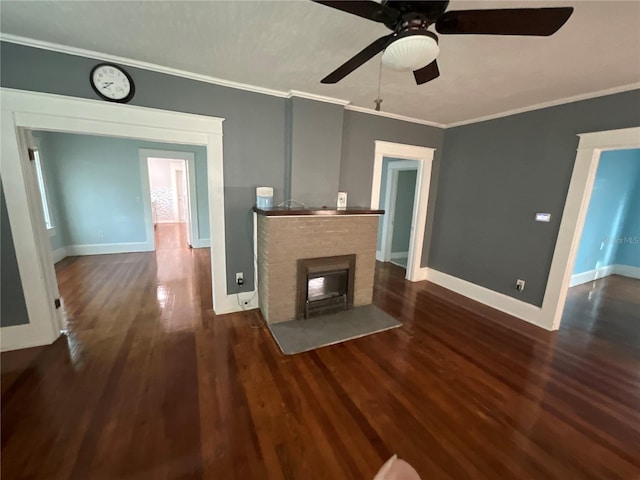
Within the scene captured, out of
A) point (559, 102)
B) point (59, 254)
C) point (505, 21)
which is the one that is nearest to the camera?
point (505, 21)

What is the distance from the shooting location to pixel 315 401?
6.18 feet

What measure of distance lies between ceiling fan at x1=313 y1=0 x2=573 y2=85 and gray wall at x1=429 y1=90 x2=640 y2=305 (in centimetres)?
233

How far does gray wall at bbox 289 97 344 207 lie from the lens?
2.93 m

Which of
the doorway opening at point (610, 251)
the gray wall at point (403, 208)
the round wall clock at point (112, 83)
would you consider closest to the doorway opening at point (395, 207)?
the gray wall at point (403, 208)

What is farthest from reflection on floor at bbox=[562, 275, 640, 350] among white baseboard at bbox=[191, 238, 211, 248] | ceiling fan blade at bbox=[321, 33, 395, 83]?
white baseboard at bbox=[191, 238, 211, 248]

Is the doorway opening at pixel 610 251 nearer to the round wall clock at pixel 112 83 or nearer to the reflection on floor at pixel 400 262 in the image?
the reflection on floor at pixel 400 262

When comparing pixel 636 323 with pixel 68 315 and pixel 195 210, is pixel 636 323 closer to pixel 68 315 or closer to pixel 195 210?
pixel 68 315

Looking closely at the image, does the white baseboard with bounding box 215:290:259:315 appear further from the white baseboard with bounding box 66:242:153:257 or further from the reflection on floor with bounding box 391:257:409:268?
the white baseboard with bounding box 66:242:153:257

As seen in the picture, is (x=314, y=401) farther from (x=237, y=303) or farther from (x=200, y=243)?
(x=200, y=243)

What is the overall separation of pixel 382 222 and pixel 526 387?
379cm

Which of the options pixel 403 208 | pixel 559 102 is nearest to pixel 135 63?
pixel 559 102

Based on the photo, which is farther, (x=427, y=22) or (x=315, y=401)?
(x=315, y=401)

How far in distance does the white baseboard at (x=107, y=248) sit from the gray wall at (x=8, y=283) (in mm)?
3387

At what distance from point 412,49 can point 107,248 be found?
6.35 meters
